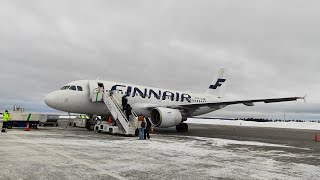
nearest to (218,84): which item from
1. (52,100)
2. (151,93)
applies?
(151,93)

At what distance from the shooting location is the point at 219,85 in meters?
34.7

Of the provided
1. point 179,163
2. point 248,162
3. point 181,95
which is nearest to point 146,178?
point 179,163

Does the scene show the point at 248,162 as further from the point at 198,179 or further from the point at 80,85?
the point at 80,85

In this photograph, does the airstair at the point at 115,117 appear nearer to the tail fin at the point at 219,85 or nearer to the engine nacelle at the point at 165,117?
the engine nacelle at the point at 165,117

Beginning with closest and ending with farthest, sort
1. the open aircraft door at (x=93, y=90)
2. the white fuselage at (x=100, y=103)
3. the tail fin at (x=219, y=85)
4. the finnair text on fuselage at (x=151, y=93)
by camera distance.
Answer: the white fuselage at (x=100, y=103) < the open aircraft door at (x=93, y=90) < the finnair text on fuselage at (x=151, y=93) < the tail fin at (x=219, y=85)

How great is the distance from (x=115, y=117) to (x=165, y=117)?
12.1 feet

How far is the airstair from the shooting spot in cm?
1880

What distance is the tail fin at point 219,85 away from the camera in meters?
34.5

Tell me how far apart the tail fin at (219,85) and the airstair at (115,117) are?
1517cm

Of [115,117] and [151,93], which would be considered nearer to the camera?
[115,117]

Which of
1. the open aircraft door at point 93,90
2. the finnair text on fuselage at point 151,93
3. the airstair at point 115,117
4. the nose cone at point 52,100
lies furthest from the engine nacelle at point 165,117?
the nose cone at point 52,100

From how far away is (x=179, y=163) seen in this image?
8.80 m

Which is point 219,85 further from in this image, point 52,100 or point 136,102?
point 52,100

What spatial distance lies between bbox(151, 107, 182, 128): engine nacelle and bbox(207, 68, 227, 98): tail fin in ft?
41.8
